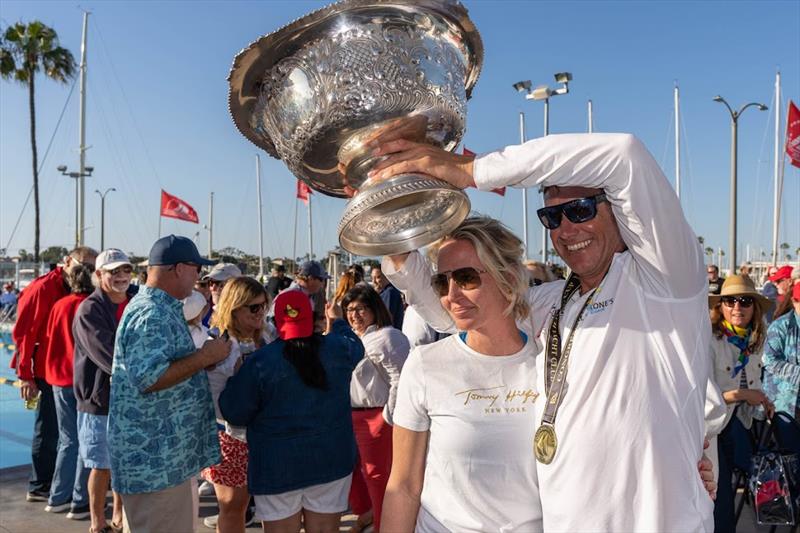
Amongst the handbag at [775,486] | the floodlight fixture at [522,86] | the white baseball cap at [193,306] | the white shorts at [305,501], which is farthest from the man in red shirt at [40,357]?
the floodlight fixture at [522,86]

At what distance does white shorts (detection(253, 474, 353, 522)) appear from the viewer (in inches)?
137

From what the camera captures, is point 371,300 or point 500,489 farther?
point 371,300

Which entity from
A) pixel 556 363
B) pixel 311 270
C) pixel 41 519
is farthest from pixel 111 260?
pixel 556 363

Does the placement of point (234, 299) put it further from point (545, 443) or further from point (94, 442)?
point (545, 443)

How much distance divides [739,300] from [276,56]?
13.9ft

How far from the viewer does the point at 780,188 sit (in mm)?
26031

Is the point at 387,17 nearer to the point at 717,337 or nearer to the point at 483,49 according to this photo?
the point at 483,49

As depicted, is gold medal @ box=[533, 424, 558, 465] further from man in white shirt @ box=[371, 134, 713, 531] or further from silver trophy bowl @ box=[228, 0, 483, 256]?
silver trophy bowl @ box=[228, 0, 483, 256]

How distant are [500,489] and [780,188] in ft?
94.4

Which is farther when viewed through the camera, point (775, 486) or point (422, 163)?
point (775, 486)

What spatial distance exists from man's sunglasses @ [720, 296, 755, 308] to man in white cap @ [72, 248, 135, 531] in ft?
14.9

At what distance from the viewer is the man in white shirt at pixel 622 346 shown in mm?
1560

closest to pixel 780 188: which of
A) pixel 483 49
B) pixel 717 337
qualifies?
pixel 717 337

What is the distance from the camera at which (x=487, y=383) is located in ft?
6.81
